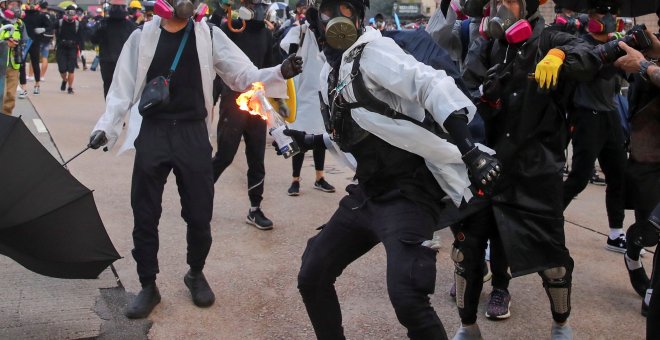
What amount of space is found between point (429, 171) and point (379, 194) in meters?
0.24

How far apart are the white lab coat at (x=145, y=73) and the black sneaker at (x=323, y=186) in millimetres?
3147

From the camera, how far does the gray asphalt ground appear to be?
4066 millimetres

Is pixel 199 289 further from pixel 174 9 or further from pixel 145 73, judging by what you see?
pixel 174 9

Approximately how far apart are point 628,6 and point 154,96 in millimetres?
2775

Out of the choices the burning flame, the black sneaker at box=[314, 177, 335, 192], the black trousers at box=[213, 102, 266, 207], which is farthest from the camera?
the black sneaker at box=[314, 177, 335, 192]

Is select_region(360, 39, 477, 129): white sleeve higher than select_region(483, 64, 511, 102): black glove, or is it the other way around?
select_region(360, 39, 477, 129): white sleeve

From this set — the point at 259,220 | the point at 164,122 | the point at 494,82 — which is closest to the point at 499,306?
the point at 494,82

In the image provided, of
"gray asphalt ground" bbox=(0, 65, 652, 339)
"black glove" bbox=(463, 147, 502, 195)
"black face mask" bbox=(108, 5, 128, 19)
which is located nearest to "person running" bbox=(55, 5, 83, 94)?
"black face mask" bbox=(108, 5, 128, 19)

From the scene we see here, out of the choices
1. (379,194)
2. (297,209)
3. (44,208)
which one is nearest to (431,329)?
(379,194)

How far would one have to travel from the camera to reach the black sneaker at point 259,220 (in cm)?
609

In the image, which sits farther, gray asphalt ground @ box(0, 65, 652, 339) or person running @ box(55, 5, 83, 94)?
person running @ box(55, 5, 83, 94)

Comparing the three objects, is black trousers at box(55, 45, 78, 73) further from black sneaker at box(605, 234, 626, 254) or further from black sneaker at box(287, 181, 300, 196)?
black sneaker at box(605, 234, 626, 254)

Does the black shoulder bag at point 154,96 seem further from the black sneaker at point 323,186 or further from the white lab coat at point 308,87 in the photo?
the black sneaker at point 323,186

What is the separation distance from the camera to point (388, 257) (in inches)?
117
